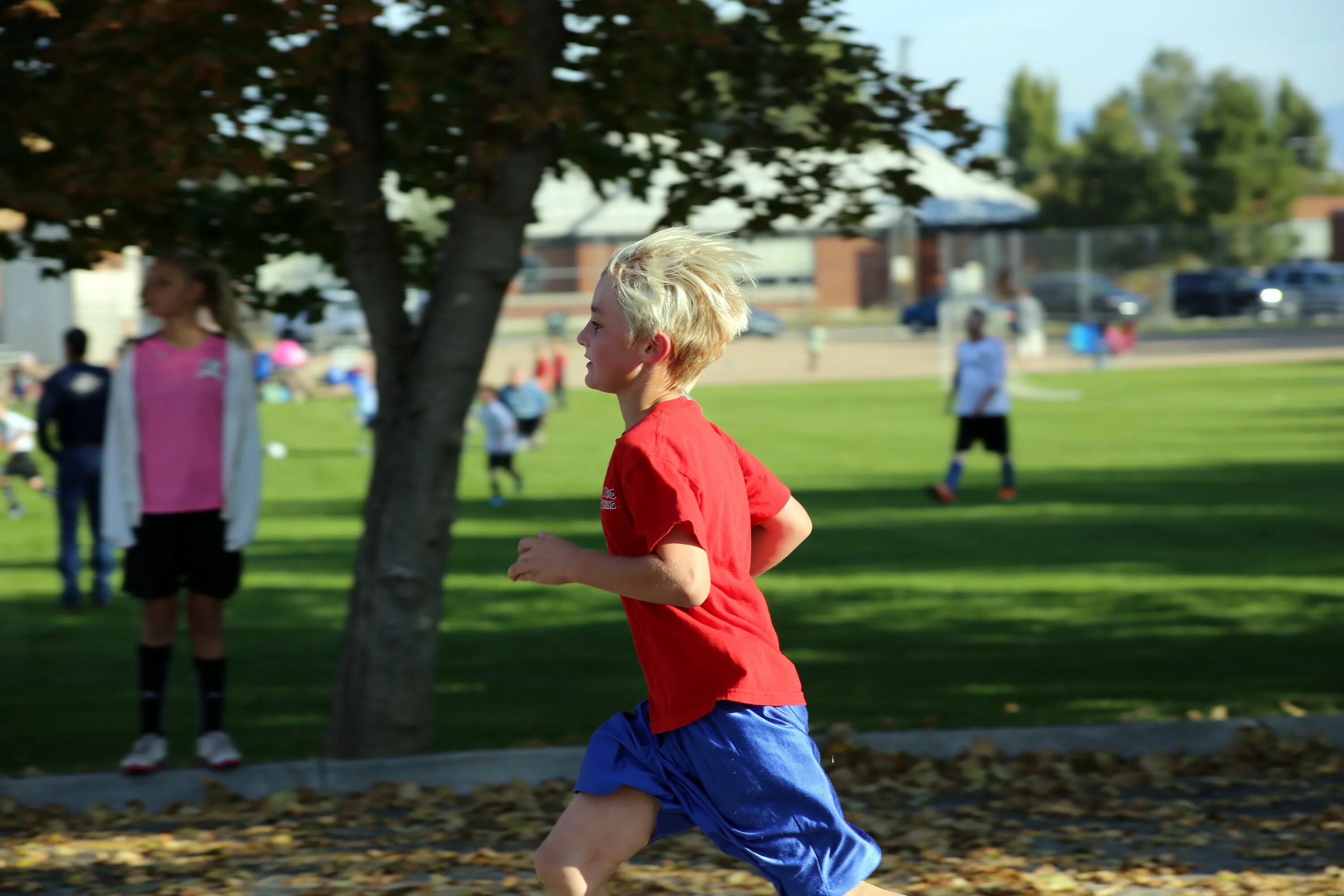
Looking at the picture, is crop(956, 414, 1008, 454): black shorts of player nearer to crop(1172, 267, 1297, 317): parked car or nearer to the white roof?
the white roof

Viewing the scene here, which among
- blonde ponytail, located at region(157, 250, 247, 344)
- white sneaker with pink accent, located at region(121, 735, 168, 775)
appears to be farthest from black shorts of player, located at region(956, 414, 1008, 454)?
white sneaker with pink accent, located at region(121, 735, 168, 775)

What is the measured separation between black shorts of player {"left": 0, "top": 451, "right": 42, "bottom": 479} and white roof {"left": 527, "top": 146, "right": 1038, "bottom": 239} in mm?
5190

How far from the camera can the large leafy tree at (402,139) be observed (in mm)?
5535

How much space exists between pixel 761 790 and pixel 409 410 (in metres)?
3.29

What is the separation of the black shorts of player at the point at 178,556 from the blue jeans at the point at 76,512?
551 cm

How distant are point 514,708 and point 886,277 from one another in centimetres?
5552

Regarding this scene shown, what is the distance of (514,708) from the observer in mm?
7742

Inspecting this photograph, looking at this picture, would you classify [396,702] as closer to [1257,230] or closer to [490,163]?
[490,163]

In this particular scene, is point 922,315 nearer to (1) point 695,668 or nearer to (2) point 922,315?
(2) point 922,315

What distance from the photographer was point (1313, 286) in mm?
48250

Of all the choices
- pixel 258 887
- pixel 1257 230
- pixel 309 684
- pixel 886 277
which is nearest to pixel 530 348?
pixel 886 277

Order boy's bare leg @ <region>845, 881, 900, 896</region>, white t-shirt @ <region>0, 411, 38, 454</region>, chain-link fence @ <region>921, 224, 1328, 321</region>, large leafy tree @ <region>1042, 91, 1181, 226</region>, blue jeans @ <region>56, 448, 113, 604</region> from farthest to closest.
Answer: large leafy tree @ <region>1042, 91, 1181, 226</region> → chain-link fence @ <region>921, 224, 1328, 321</region> → white t-shirt @ <region>0, 411, 38, 454</region> → blue jeans @ <region>56, 448, 113, 604</region> → boy's bare leg @ <region>845, 881, 900, 896</region>

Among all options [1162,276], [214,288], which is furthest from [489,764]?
[1162,276]

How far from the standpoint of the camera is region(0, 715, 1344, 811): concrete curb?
5.85m
